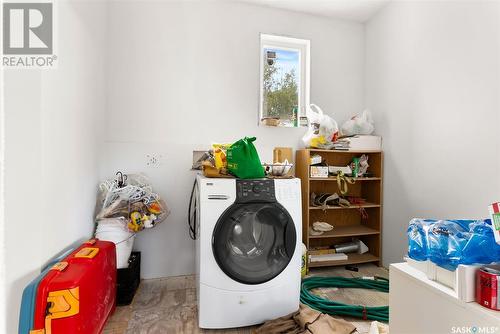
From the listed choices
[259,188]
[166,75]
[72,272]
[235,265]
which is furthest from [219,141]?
[72,272]

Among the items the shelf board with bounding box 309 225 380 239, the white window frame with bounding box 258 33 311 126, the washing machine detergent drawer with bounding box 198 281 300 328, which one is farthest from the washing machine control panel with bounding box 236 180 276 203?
the white window frame with bounding box 258 33 311 126

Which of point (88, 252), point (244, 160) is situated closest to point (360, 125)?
point (244, 160)

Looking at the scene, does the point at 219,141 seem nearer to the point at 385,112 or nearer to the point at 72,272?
the point at 72,272

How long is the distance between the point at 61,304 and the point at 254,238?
100 centimetres

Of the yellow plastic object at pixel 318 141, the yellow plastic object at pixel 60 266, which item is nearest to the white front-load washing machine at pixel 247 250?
the yellow plastic object at pixel 60 266

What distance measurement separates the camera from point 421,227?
1069 millimetres

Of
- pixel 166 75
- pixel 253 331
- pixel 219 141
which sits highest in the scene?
pixel 166 75

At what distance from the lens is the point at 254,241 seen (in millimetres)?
1563

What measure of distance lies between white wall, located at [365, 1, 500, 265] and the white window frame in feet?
2.29

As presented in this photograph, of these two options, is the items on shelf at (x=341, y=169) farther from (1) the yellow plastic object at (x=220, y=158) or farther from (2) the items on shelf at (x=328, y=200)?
(1) the yellow plastic object at (x=220, y=158)

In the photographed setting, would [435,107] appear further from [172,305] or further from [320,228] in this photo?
[172,305]

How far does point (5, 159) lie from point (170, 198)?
4.39 ft

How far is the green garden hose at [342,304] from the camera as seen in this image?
158cm

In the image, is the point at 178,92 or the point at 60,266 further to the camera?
the point at 178,92
